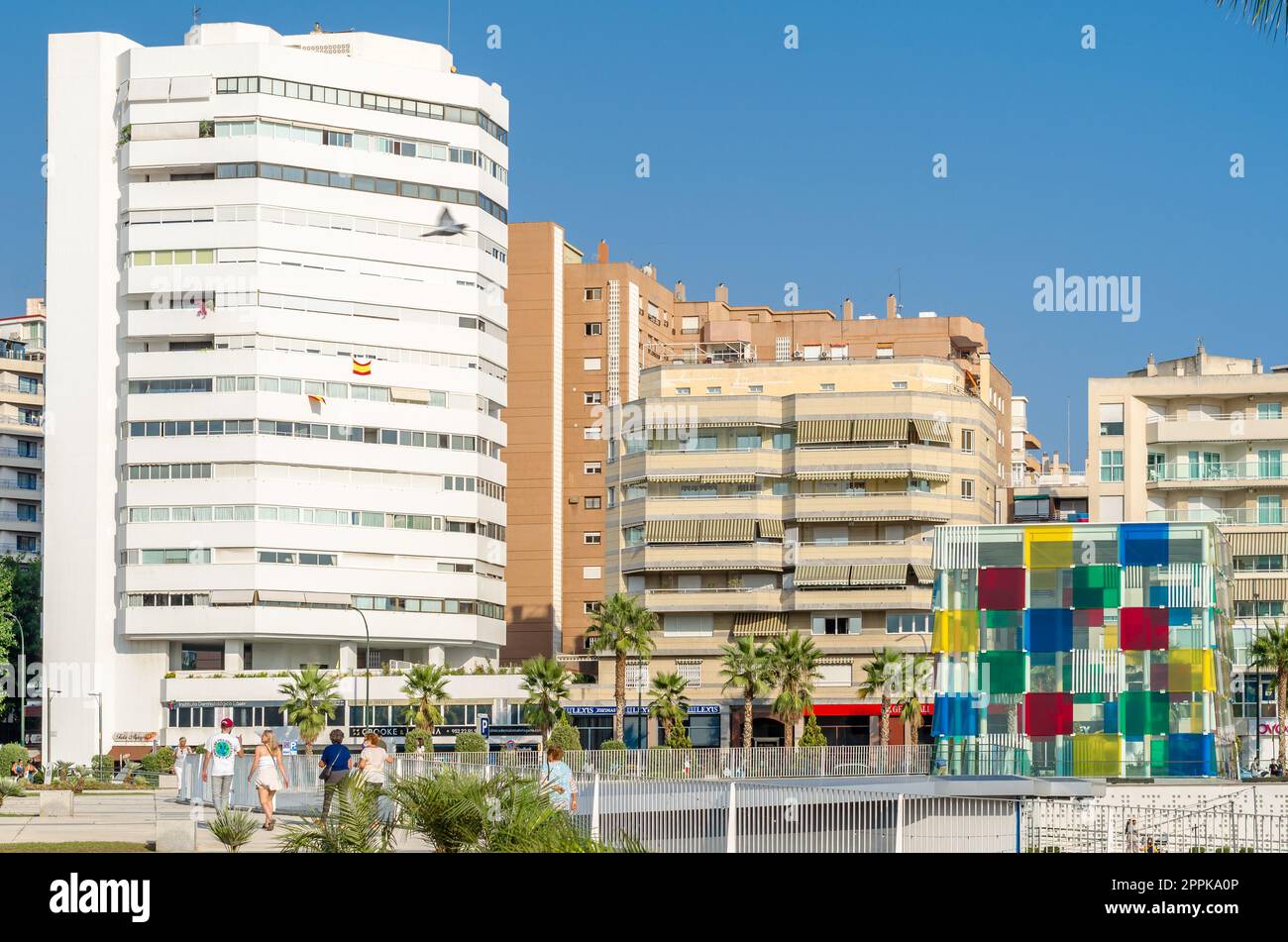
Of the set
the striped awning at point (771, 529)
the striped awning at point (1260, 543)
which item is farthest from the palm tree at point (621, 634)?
the striped awning at point (1260, 543)

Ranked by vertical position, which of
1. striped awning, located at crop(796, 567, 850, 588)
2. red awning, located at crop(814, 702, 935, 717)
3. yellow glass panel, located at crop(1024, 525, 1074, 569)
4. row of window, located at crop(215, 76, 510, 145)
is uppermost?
row of window, located at crop(215, 76, 510, 145)

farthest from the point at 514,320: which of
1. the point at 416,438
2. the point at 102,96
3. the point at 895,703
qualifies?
the point at 895,703

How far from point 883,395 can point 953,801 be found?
81015mm

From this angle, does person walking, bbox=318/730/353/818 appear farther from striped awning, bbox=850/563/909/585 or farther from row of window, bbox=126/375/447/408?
row of window, bbox=126/375/447/408

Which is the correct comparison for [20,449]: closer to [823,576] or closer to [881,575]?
[823,576]

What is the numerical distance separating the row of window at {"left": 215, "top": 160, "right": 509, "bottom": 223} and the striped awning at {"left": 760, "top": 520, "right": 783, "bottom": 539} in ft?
86.2

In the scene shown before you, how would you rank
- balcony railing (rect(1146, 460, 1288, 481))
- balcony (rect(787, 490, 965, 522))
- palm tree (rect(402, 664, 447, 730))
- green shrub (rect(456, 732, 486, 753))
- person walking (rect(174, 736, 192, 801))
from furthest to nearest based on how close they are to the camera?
balcony (rect(787, 490, 965, 522)), balcony railing (rect(1146, 460, 1288, 481)), palm tree (rect(402, 664, 447, 730)), green shrub (rect(456, 732, 486, 753)), person walking (rect(174, 736, 192, 801))

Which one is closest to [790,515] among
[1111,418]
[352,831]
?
[1111,418]

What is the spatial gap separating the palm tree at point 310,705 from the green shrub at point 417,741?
232 inches

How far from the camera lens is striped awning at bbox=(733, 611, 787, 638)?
4343 inches

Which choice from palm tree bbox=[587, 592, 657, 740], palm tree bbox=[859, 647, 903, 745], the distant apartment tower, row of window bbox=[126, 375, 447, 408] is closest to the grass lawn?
palm tree bbox=[587, 592, 657, 740]

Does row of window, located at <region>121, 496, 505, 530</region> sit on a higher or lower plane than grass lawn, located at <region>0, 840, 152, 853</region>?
higher

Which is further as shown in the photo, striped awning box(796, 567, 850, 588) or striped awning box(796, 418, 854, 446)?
striped awning box(796, 418, 854, 446)

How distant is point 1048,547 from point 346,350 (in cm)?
5454
